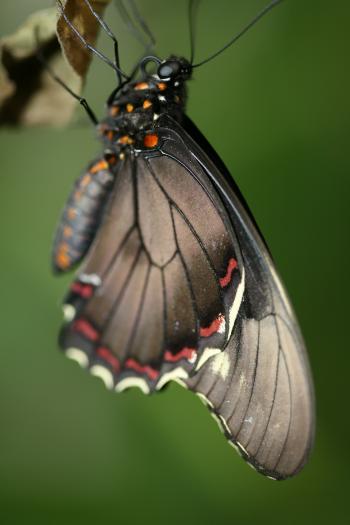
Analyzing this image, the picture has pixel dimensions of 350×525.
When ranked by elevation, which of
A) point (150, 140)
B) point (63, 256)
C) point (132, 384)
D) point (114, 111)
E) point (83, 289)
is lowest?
point (132, 384)

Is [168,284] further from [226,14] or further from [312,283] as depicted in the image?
[226,14]

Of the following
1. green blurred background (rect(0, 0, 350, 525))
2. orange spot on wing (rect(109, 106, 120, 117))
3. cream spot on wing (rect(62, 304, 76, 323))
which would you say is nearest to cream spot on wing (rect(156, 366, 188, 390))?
cream spot on wing (rect(62, 304, 76, 323))

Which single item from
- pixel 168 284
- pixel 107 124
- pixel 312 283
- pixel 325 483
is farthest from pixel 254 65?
pixel 325 483

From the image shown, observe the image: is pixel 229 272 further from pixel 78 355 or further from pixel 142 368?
pixel 78 355

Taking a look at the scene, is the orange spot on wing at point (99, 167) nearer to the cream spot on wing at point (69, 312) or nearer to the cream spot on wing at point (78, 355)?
the cream spot on wing at point (69, 312)

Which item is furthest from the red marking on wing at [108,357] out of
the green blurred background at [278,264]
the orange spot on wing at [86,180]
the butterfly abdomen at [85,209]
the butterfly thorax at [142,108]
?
the green blurred background at [278,264]

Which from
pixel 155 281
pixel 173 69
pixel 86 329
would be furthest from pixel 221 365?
pixel 173 69

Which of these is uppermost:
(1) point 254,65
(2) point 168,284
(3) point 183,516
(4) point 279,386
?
(1) point 254,65

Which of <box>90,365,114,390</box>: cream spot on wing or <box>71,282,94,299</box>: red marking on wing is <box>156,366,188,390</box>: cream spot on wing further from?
<box>71,282,94,299</box>: red marking on wing
